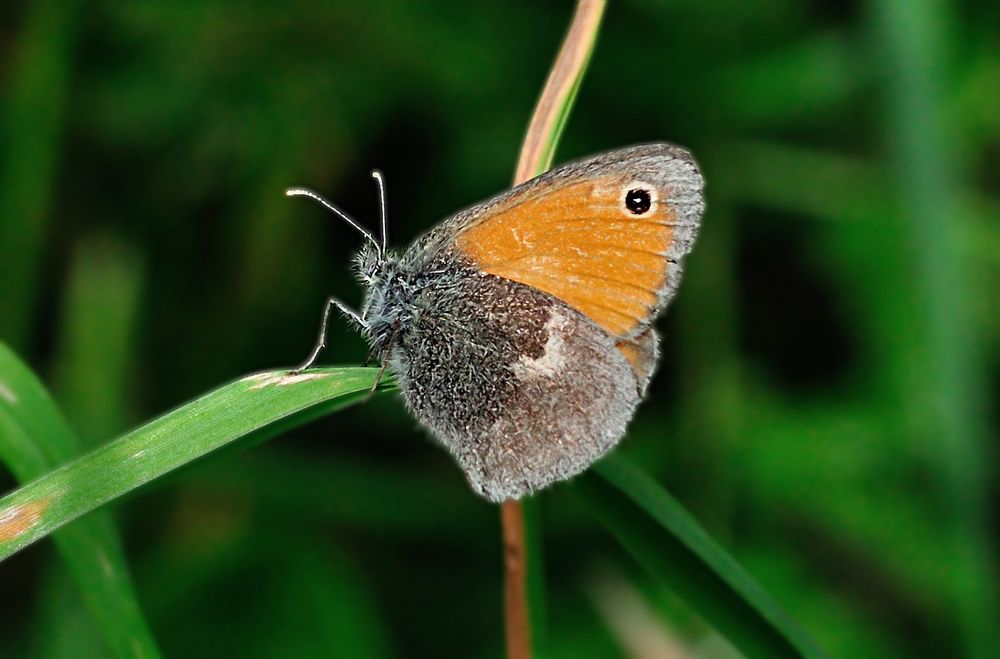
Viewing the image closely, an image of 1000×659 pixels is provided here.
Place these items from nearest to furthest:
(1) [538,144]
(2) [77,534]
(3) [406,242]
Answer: (2) [77,534]
(1) [538,144]
(3) [406,242]

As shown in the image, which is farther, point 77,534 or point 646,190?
point 646,190


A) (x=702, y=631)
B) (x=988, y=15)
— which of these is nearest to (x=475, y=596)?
(x=702, y=631)

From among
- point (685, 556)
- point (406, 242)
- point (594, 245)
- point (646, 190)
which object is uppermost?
point (646, 190)

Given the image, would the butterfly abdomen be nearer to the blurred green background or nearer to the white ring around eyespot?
the white ring around eyespot

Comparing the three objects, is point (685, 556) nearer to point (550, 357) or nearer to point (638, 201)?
point (550, 357)

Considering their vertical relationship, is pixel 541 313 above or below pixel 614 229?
below

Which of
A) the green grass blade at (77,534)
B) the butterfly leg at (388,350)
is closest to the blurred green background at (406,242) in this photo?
the butterfly leg at (388,350)

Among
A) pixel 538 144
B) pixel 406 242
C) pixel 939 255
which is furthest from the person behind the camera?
pixel 406 242

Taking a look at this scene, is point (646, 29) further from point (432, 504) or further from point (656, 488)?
point (656, 488)

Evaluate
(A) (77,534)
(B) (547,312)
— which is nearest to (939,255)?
(B) (547,312)
